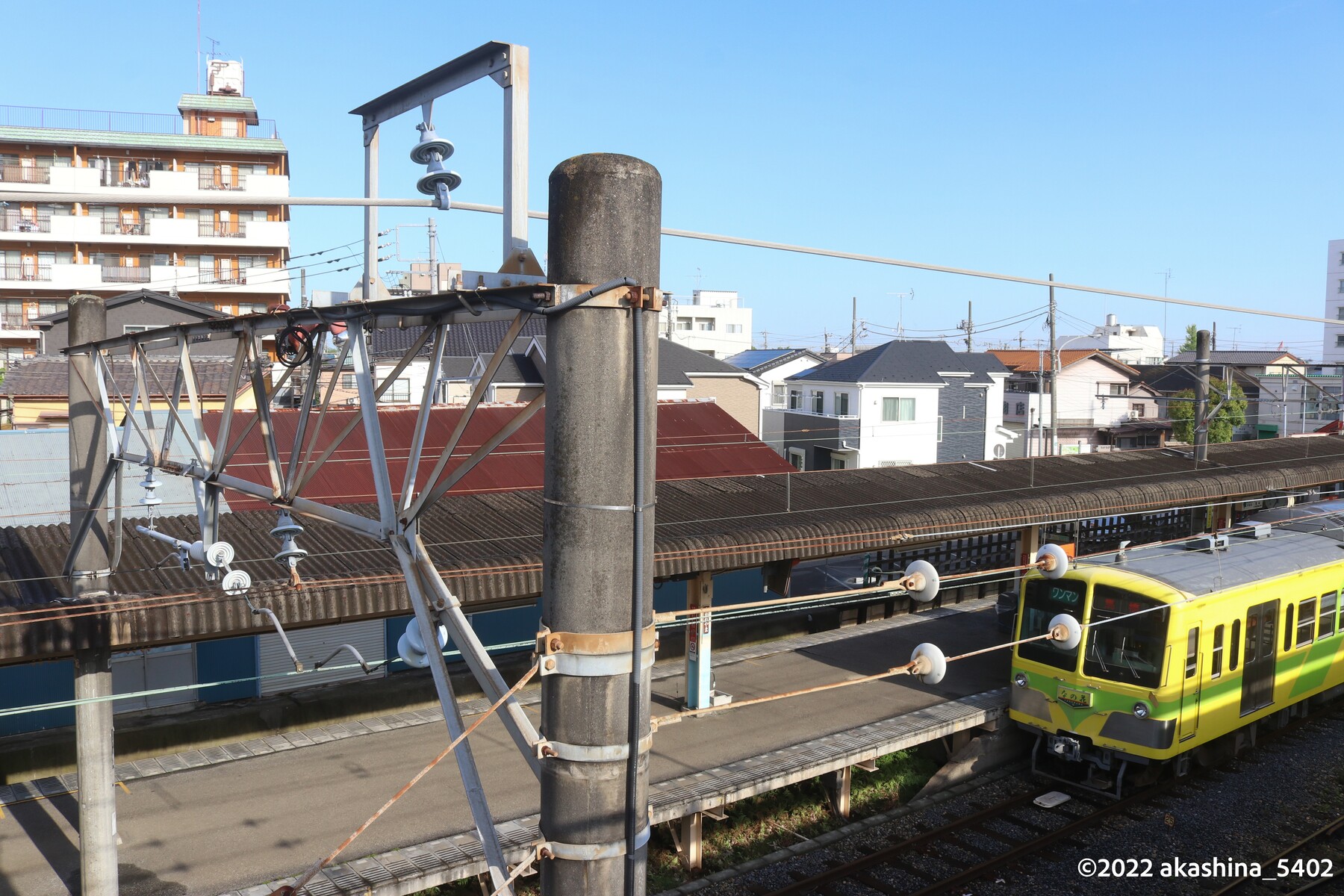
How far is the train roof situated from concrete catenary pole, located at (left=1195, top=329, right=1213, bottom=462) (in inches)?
182

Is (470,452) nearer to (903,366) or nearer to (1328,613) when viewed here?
(1328,613)

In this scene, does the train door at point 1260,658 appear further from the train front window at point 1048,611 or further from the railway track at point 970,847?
the train front window at point 1048,611

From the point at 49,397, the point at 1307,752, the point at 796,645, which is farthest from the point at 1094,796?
the point at 49,397

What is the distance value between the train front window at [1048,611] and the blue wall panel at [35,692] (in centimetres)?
1059

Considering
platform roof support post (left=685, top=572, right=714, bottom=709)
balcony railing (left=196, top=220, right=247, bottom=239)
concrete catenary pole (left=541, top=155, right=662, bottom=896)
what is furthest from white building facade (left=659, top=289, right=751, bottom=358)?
concrete catenary pole (left=541, top=155, right=662, bottom=896)

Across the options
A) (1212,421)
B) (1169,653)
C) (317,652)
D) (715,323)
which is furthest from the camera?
(715,323)

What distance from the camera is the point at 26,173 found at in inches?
1273

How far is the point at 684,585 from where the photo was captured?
17.1 m

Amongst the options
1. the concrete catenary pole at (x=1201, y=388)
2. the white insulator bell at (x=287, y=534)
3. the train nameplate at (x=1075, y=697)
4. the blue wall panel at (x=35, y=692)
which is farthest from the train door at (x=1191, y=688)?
the blue wall panel at (x=35, y=692)

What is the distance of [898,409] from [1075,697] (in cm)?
2310

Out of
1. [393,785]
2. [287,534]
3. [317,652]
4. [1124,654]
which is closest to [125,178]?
[317,652]

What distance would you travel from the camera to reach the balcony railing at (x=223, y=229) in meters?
32.7

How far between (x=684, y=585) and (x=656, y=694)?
16.3 feet

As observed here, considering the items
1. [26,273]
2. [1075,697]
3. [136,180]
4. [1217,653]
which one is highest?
[136,180]
